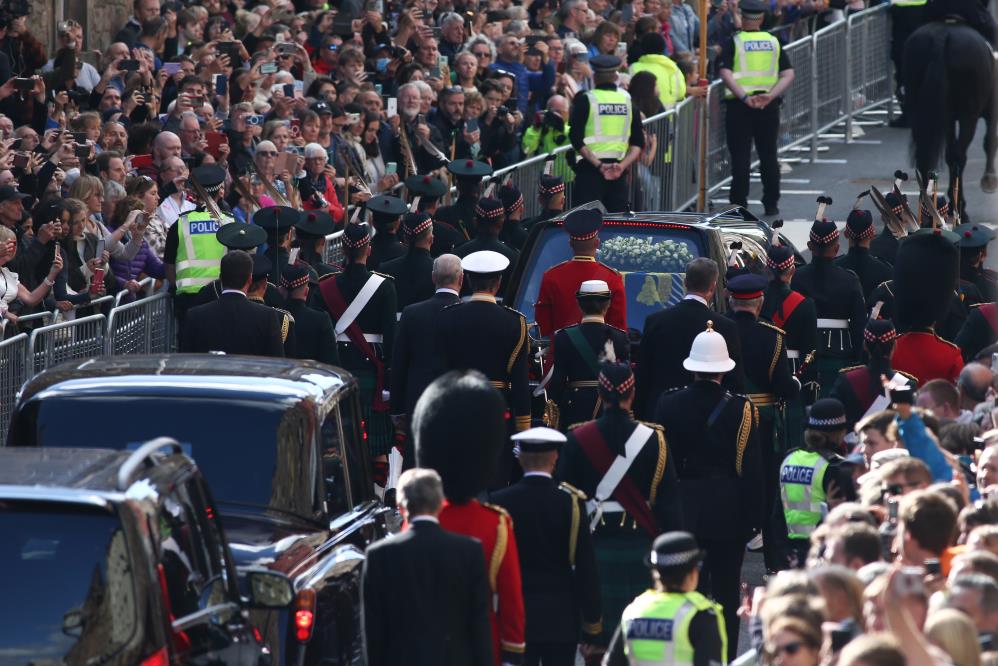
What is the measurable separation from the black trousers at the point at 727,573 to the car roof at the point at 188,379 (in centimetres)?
202

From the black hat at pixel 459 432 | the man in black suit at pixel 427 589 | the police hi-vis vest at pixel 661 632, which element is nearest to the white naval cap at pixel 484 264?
the black hat at pixel 459 432

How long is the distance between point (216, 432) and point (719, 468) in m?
2.55

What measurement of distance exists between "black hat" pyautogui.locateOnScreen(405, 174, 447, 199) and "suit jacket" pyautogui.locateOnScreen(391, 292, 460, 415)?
389 centimetres

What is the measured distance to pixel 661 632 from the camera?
691cm

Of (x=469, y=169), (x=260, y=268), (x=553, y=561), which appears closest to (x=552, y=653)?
(x=553, y=561)

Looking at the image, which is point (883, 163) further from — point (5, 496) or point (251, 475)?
point (5, 496)

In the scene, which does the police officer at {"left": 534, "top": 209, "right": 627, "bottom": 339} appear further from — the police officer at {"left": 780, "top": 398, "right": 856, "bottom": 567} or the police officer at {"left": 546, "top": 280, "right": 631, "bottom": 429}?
the police officer at {"left": 780, "top": 398, "right": 856, "bottom": 567}

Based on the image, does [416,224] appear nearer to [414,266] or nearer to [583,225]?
[414,266]

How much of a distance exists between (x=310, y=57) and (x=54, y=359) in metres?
9.48

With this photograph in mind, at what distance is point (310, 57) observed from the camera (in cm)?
2120

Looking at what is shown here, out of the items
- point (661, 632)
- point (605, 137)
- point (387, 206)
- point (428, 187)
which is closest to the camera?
point (661, 632)

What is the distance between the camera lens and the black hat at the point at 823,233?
508 inches

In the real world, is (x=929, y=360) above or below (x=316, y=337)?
below

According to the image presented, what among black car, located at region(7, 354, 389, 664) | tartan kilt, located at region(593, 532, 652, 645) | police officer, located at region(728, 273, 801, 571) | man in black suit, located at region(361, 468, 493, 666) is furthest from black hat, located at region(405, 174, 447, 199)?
man in black suit, located at region(361, 468, 493, 666)
